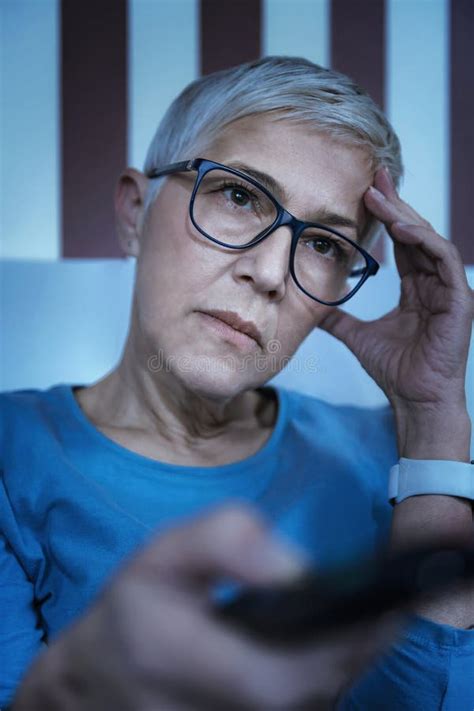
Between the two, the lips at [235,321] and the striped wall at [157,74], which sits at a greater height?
the striped wall at [157,74]

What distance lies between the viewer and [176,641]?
1.07 feet

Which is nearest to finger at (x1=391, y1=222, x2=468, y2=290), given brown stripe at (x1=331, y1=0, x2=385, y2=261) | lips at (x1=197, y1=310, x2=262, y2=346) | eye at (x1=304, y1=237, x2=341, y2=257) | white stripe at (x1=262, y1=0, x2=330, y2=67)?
eye at (x1=304, y1=237, x2=341, y2=257)

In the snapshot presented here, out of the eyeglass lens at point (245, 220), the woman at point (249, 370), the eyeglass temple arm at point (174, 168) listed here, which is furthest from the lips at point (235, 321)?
the eyeglass temple arm at point (174, 168)

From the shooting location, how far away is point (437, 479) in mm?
931

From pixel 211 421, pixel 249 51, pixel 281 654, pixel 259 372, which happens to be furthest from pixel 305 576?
pixel 249 51

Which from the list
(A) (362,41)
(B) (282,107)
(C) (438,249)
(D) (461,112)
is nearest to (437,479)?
(C) (438,249)

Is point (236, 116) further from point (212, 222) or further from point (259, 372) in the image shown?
point (259, 372)

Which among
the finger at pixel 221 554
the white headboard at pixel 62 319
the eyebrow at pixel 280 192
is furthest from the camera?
the white headboard at pixel 62 319

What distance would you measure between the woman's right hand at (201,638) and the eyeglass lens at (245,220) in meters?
0.65

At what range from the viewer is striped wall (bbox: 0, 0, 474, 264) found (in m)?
1.68

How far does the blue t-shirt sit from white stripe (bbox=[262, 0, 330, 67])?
44.5 inches

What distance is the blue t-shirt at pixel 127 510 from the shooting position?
84 centimetres

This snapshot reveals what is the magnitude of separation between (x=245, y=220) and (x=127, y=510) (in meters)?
0.49

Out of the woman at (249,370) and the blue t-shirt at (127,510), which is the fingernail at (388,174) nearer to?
the woman at (249,370)
